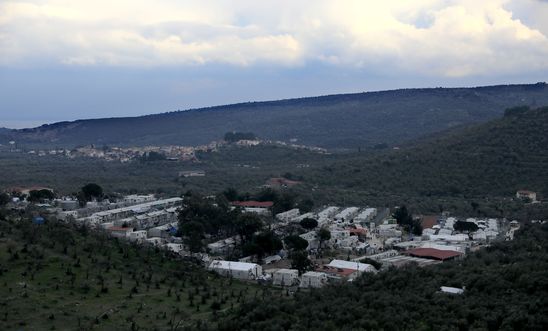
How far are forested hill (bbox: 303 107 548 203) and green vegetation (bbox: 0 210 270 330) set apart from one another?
2903cm

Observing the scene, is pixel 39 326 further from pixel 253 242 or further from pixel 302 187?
pixel 302 187

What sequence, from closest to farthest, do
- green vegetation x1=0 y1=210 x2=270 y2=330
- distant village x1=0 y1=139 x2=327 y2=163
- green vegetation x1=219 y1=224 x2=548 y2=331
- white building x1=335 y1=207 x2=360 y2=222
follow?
1. green vegetation x1=219 y1=224 x2=548 y2=331
2. green vegetation x1=0 y1=210 x2=270 y2=330
3. white building x1=335 y1=207 x2=360 y2=222
4. distant village x1=0 y1=139 x2=327 y2=163

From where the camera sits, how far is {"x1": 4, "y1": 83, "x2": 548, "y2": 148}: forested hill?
120m

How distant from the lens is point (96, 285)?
76.5ft

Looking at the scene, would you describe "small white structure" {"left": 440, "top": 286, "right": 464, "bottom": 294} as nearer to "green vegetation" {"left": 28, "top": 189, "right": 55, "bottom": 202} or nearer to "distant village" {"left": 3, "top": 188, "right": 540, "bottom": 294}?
"distant village" {"left": 3, "top": 188, "right": 540, "bottom": 294}

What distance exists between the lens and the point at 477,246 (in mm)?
35000

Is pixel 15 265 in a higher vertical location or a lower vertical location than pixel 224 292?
higher

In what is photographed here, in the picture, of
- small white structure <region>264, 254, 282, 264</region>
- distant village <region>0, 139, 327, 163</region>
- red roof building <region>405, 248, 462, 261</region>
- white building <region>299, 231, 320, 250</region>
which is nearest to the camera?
red roof building <region>405, 248, 462, 261</region>

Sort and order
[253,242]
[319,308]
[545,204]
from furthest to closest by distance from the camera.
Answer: [545,204] → [253,242] → [319,308]

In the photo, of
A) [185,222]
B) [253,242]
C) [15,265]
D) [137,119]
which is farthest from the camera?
[137,119]

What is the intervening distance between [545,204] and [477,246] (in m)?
12.7

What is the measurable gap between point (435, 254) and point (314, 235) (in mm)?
8526

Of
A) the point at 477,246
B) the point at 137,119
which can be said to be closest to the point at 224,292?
the point at 477,246

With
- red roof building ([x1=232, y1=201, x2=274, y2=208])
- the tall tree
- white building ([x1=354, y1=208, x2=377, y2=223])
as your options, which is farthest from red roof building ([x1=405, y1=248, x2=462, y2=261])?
red roof building ([x1=232, y1=201, x2=274, y2=208])
